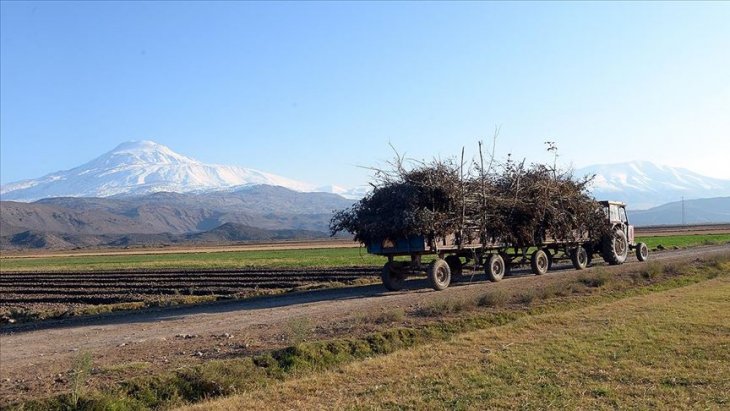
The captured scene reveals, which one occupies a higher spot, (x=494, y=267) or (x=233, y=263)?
(x=494, y=267)

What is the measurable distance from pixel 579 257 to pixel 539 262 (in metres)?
2.82

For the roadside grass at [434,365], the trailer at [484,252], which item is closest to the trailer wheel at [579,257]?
the trailer at [484,252]

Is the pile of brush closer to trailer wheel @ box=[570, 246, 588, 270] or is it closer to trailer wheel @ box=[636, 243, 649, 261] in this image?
trailer wheel @ box=[570, 246, 588, 270]

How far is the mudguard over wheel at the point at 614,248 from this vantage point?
2697 centimetres

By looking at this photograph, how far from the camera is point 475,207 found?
20688mm

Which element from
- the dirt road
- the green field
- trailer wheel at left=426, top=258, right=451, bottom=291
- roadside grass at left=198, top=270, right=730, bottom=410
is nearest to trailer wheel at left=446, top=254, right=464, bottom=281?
the dirt road

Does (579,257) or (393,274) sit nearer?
(393,274)

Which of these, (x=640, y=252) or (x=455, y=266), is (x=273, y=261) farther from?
(x=455, y=266)

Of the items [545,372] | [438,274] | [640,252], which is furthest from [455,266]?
[545,372]

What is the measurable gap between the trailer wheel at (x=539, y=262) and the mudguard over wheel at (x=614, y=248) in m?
3.93

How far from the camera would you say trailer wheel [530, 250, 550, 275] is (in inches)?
938

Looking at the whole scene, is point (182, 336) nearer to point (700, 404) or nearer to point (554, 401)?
point (554, 401)

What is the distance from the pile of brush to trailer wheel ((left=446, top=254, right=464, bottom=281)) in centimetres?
170

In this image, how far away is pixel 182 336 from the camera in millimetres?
13539
